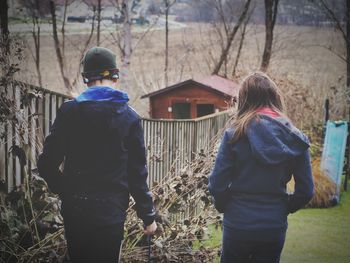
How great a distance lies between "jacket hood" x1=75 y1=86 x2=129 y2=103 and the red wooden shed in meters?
13.7

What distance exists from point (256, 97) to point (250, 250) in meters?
1.04

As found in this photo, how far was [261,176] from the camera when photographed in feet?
10.4

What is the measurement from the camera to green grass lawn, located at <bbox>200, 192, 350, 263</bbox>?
6816 millimetres

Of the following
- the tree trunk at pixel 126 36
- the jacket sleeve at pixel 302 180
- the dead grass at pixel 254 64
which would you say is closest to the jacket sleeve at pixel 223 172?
the jacket sleeve at pixel 302 180

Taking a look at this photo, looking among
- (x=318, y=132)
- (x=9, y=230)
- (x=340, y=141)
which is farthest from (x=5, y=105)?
(x=318, y=132)

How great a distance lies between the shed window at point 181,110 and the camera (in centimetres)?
1898

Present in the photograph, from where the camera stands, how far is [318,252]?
7.08 metres

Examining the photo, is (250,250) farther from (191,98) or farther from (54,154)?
(191,98)

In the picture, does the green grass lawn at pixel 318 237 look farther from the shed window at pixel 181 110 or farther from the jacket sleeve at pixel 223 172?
the shed window at pixel 181 110

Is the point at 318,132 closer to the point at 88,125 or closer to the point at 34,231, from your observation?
the point at 34,231

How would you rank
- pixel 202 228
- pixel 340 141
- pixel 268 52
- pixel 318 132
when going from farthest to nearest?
pixel 268 52, pixel 318 132, pixel 340 141, pixel 202 228

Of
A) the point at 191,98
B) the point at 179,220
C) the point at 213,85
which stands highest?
the point at 213,85

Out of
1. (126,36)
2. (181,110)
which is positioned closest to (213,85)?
(181,110)

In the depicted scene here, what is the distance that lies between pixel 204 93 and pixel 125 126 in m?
14.9
